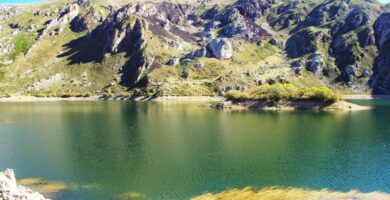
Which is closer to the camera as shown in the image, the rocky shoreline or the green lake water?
the rocky shoreline

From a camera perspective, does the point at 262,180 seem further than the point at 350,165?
No

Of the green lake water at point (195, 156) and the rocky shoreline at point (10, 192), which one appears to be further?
the green lake water at point (195, 156)

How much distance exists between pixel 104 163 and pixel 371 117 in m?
118

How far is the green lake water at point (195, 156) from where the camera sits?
67.6m

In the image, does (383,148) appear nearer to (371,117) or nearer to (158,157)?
(158,157)

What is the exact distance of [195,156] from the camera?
89250mm

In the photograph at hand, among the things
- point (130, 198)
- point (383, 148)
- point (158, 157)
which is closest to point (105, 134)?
point (158, 157)

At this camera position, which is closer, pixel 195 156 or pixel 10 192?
pixel 10 192

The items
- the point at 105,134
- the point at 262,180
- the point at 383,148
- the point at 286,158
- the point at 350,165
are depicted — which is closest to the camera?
the point at 262,180

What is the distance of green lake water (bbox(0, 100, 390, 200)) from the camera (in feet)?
222

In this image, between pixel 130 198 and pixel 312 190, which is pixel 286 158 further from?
pixel 130 198

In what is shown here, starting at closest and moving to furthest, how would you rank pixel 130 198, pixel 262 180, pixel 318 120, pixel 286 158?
1. pixel 130 198
2. pixel 262 180
3. pixel 286 158
4. pixel 318 120

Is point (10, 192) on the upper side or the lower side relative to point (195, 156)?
upper

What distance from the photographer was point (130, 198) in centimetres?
6062
